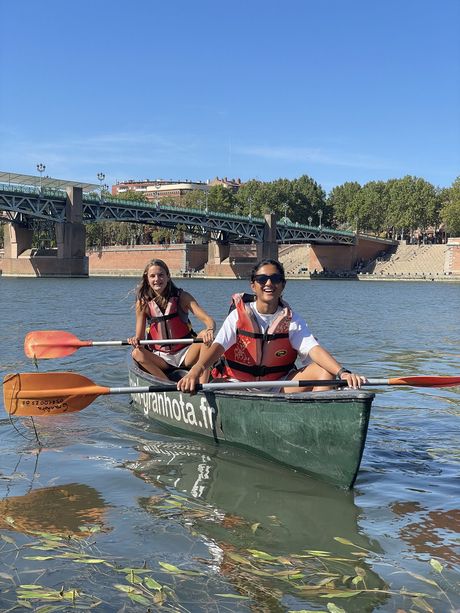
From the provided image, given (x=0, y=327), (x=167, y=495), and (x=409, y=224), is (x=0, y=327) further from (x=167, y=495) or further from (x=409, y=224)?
(x=409, y=224)

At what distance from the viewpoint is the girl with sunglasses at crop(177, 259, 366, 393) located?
5.89m

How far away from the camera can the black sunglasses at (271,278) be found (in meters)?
5.86

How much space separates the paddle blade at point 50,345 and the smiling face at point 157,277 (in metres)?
1.84

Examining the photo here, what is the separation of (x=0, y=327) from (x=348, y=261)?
3055 inches

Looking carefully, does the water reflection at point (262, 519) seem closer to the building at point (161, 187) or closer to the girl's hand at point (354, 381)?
the girl's hand at point (354, 381)

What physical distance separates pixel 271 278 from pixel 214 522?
2129mm

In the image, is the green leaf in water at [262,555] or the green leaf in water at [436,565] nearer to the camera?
the green leaf in water at [436,565]

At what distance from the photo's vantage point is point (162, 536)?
181 inches

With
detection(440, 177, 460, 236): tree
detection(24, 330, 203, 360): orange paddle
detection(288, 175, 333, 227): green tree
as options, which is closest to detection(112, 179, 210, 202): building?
detection(288, 175, 333, 227): green tree

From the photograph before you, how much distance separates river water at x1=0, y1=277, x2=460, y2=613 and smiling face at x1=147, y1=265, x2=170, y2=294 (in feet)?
5.67

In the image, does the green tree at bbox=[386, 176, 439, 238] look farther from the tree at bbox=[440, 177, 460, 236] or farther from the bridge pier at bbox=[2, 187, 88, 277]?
the bridge pier at bbox=[2, 187, 88, 277]

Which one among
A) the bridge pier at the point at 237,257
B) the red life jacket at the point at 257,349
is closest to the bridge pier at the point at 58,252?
the bridge pier at the point at 237,257

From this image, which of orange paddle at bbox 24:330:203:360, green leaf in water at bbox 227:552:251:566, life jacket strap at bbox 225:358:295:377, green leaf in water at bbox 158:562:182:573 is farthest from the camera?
orange paddle at bbox 24:330:203:360

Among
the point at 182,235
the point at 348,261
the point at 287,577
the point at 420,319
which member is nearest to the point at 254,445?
the point at 287,577
